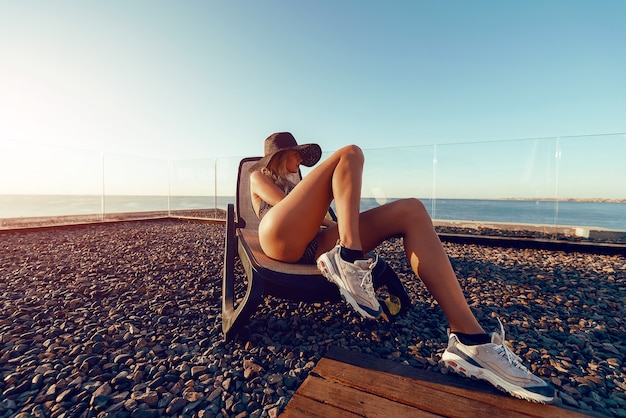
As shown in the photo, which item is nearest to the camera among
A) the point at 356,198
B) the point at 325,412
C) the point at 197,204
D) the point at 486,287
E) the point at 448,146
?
the point at 325,412

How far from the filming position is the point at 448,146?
20.3ft

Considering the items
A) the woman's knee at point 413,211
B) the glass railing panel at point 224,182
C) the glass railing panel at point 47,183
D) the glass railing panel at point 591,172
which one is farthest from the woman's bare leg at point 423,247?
the glass railing panel at point 47,183

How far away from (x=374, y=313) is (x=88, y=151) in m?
9.22

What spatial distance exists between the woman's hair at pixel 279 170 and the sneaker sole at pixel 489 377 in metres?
1.48

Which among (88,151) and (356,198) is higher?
(88,151)

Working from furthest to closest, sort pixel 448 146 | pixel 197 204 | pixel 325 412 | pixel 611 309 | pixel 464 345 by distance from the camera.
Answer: pixel 197 204
pixel 448 146
pixel 611 309
pixel 464 345
pixel 325 412

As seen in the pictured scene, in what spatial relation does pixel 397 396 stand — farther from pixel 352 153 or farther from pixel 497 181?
pixel 497 181

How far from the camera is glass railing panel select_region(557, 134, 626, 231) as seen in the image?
5.13 metres

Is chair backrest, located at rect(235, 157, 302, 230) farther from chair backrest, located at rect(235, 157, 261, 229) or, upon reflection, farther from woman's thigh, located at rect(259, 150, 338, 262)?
woman's thigh, located at rect(259, 150, 338, 262)

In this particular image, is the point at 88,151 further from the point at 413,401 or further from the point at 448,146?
the point at 413,401

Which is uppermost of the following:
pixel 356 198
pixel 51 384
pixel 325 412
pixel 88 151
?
pixel 88 151

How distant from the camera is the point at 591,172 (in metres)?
Result: 5.38

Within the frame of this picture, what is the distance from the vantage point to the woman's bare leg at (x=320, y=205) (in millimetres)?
1517

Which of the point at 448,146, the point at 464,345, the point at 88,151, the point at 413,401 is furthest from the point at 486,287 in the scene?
the point at 88,151
